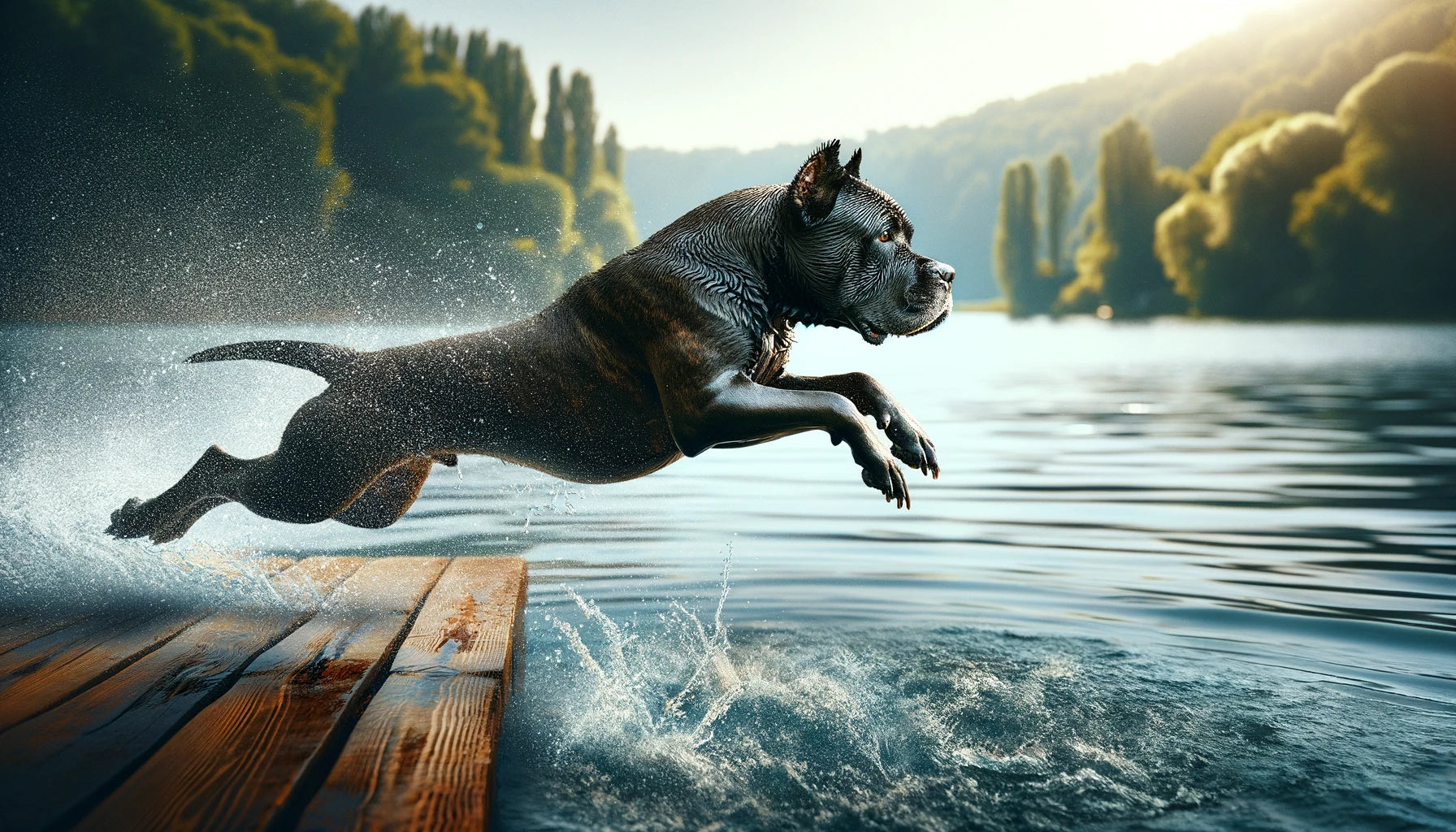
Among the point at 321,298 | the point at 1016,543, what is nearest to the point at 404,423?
the point at 1016,543

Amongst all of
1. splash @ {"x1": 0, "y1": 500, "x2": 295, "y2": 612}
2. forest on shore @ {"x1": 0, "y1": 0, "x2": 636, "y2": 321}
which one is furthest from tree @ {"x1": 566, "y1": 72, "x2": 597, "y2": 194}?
splash @ {"x1": 0, "y1": 500, "x2": 295, "y2": 612}

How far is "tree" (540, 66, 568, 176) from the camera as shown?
7025 centimetres

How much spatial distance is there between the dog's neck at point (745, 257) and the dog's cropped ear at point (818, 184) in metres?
0.08

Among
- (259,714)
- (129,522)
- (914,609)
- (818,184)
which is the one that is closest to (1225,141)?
(914,609)

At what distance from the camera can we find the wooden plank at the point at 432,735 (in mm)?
2748

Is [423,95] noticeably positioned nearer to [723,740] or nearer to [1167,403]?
[1167,403]

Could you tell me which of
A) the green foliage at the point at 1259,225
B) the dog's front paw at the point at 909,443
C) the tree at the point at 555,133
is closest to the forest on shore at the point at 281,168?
the tree at the point at 555,133

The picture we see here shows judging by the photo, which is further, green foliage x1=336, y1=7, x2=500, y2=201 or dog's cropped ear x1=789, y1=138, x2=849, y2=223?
green foliage x1=336, y1=7, x2=500, y2=201

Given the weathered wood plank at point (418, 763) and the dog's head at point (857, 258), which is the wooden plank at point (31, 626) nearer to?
the weathered wood plank at point (418, 763)

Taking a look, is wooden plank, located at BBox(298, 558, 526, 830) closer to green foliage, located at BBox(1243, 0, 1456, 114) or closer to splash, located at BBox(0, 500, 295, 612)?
splash, located at BBox(0, 500, 295, 612)

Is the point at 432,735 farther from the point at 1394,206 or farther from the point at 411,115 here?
the point at 411,115

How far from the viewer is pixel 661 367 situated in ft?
13.8

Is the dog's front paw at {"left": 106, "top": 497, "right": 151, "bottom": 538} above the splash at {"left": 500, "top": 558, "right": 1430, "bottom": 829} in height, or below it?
above

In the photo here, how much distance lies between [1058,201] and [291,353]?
334ft
